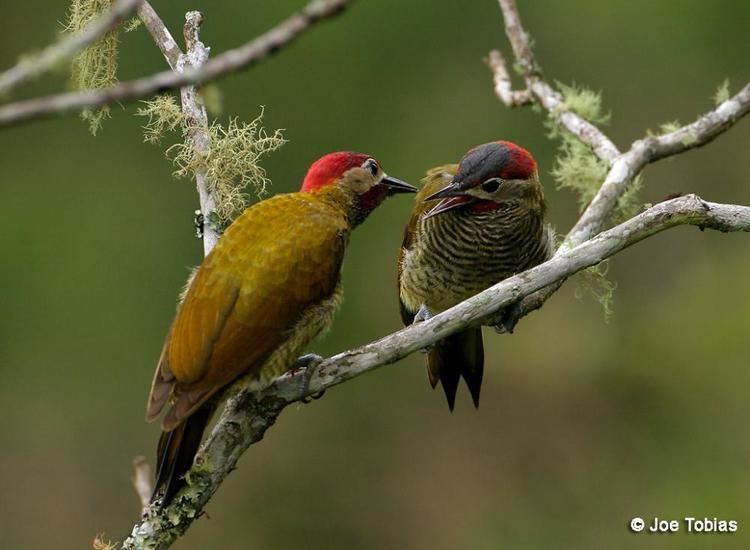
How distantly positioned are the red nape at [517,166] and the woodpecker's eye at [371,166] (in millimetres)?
466

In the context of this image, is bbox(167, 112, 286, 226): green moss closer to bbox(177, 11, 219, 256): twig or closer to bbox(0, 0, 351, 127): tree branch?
bbox(177, 11, 219, 256): twig

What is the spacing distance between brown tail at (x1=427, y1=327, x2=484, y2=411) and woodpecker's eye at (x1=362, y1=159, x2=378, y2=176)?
Answer: 0.81 metres

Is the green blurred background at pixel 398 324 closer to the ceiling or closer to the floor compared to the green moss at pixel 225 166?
closer to the ceiling

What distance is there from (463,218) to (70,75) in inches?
60.0

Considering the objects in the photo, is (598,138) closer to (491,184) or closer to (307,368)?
(491,184)

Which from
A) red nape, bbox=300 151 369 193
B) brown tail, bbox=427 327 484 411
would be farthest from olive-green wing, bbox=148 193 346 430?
brown tail, bbox=427 327 484 411

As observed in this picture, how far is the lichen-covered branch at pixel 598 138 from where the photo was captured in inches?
160

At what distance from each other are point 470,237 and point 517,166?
32cm

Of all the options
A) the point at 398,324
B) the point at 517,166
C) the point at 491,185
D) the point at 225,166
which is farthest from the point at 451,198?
the point at 398,324

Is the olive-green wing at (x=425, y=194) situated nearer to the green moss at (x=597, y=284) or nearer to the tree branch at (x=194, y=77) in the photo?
the green moss at (x=597, y=284)

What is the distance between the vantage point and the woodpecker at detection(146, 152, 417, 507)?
10.9ft

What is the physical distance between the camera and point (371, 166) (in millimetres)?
4078

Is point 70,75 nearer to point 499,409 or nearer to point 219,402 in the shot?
point 219,402
